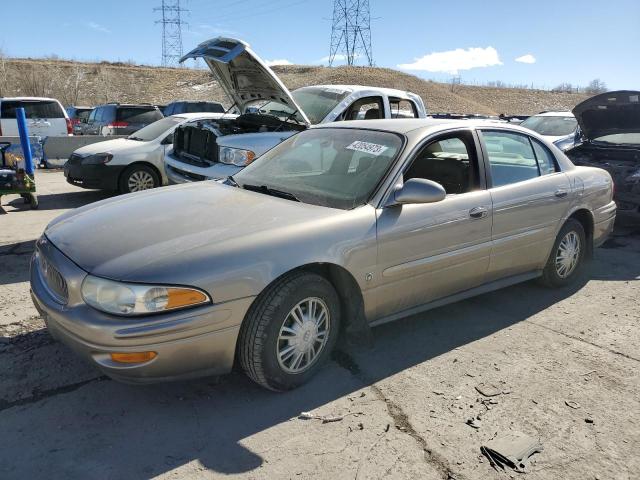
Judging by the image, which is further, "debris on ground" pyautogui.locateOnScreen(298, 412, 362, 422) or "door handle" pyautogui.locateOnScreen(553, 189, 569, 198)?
"door handle" pyautogui.locateOnScreen(553, 189, 569, 198)

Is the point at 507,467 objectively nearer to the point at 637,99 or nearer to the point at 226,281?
the point at 226,281

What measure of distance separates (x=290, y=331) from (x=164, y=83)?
5403cm

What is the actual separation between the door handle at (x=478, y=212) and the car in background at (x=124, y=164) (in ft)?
19.0

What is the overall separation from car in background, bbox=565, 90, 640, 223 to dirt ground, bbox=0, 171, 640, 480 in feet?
11.8

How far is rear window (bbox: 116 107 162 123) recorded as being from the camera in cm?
1485

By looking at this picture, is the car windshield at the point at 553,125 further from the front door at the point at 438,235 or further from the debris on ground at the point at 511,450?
the debris on ground at the point at 511,450

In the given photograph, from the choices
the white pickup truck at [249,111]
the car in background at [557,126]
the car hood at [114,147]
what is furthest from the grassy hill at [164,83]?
the white pickup truck at [249,111]

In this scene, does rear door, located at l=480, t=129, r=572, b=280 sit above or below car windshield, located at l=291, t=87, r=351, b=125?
below

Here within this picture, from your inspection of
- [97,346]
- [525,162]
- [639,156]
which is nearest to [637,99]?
[639,156]

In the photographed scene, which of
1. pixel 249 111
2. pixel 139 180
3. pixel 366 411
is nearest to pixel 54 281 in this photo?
pixel 366 411

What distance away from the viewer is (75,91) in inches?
1858

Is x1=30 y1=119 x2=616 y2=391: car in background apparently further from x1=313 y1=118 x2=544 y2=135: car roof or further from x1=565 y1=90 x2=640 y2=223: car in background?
x1=565 y1=90 x2=640 y2=223: car in background

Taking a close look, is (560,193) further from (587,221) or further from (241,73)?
(241,73)

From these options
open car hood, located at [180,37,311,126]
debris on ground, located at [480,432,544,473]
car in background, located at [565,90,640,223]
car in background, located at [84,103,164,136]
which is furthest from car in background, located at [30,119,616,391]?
car in background, located at [84,103,164,136]
